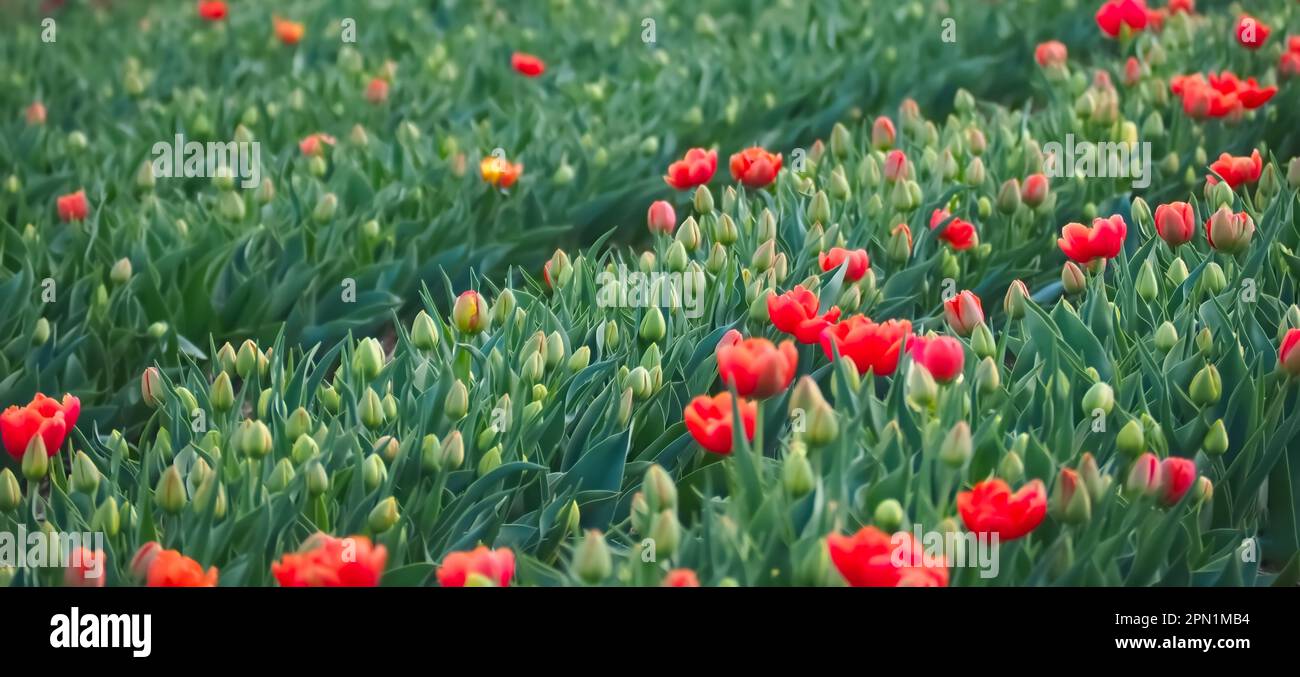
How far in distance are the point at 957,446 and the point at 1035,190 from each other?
1609mm

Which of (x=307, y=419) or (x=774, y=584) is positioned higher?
(x=307, y=419)

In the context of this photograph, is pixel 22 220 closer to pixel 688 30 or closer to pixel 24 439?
pixel 24 439

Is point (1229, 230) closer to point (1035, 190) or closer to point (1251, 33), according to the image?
point (1035, 190)

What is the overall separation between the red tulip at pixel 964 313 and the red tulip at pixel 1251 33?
92.4 inches

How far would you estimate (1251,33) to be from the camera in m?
4.16

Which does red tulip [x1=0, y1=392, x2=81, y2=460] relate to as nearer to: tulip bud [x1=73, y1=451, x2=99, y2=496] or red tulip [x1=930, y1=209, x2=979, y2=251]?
tulip bud [x1=73, y1=451, x2=99, y2=496]

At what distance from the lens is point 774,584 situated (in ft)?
5.34

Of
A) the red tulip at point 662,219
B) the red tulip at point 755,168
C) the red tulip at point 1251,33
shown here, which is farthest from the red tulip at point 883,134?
the red tulip at point 1251,33

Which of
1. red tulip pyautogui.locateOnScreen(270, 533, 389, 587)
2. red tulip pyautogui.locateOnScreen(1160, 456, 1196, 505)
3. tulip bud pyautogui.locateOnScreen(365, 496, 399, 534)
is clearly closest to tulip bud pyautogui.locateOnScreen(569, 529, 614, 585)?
red tulip pyautogui.locateOnScreen(270, 533, 389, 587)

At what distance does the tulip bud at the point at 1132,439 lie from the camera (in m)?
1.90

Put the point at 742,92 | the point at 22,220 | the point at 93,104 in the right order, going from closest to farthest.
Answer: the point at 22,220, the point at 742,92, the point at 93,104

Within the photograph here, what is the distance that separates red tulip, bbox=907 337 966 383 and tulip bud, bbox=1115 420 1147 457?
0.25m
